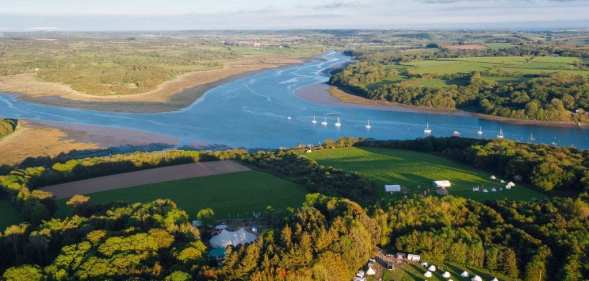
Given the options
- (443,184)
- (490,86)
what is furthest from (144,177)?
(490,86)

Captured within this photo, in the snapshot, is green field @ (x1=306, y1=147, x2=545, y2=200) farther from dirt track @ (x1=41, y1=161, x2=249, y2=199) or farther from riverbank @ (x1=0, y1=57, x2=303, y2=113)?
riverbank @ (x1=0, y1=57, x2=303, y2=113)

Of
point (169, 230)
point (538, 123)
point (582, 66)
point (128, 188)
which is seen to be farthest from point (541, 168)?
point (582, 66)

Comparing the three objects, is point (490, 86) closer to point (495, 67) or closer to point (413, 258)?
point (495, 67)

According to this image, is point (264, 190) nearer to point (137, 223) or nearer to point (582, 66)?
point (137, 223)

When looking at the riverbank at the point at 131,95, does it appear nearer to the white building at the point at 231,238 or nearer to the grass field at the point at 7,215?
the grass field at the point at 7,215

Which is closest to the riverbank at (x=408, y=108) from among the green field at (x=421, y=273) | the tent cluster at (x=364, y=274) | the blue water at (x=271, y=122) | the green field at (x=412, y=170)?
the blue water at (x=271, y=122)
